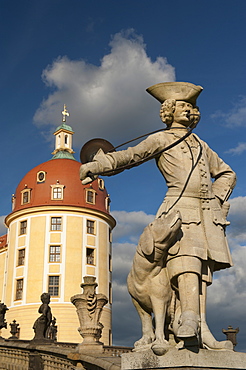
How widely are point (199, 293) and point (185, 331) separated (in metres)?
0.66

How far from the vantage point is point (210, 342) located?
4137 mm

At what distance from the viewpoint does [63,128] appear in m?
51.5

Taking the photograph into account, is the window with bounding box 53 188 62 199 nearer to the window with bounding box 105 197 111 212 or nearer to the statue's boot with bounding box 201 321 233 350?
the window with bounding box 105 197 111 212

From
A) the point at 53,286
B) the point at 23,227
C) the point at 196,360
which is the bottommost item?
the point at 196,360

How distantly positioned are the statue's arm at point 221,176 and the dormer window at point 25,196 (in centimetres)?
3969

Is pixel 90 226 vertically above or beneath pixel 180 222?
above

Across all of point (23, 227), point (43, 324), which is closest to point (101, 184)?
point (23, 227)

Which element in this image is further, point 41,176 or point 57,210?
point 41,176

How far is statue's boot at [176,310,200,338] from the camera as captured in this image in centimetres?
373

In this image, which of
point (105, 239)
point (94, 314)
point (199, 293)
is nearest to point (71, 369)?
point (94, 314)

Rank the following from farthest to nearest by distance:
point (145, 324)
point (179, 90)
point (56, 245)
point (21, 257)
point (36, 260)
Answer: point (21, 257) → point (56, 245) → point (36, 260) → point (179, 90) → point (145, 324)

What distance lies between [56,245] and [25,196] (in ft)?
19.6

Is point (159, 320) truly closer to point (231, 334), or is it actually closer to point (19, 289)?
point (231, 334)

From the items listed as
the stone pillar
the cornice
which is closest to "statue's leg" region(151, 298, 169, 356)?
the stone pillar
